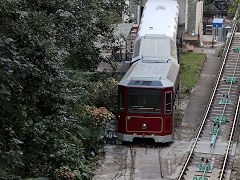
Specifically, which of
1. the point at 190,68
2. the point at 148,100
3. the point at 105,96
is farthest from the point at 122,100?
the point at 190,68

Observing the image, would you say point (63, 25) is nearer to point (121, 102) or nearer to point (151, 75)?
point (121, 102)

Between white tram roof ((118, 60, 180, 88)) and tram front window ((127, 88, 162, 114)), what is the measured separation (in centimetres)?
22

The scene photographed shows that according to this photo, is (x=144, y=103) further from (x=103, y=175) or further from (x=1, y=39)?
(x=1, y=39)

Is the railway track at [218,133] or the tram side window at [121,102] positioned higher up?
the tram side window at [121,102]

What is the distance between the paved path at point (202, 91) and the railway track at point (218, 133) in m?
0.50

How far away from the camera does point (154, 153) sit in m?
21.3

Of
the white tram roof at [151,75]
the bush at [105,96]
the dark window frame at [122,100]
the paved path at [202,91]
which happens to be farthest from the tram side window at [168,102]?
the paved path at [202,91]

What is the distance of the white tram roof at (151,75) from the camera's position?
2108cm

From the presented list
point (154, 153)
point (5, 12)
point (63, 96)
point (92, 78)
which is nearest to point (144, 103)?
point (154, 153)

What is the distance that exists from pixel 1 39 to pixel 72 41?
873 centimetres

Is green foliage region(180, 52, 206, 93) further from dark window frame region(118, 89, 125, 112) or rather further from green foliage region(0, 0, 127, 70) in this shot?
dark window frame region(118, 89, 125, 112)

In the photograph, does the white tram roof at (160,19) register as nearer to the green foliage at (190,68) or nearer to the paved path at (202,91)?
the green foliage at (190,68)

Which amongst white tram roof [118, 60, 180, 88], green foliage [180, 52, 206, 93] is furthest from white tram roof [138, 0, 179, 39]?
white tram roof [118, 60, 180, 88]

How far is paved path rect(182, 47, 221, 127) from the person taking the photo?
25875 mm
